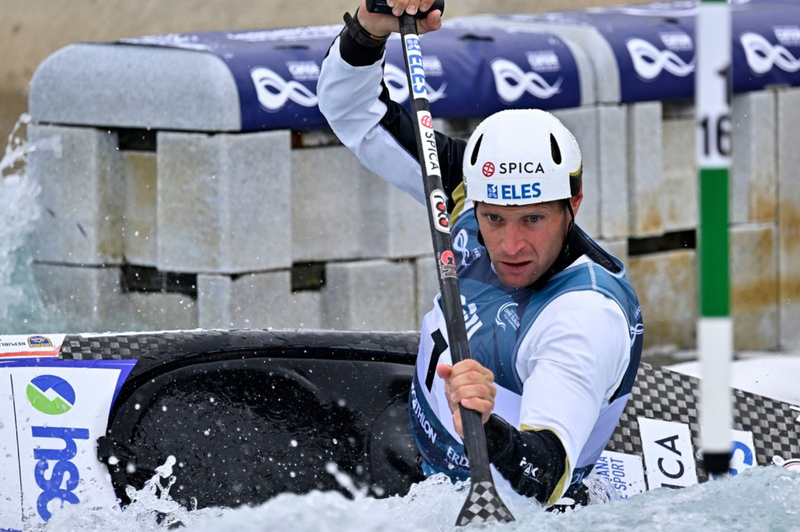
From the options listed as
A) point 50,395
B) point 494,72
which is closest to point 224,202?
point 494,72

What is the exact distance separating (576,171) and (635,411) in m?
1.06

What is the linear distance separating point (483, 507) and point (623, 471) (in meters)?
1.20

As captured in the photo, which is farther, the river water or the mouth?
the mouth

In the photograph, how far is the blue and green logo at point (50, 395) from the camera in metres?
4.07

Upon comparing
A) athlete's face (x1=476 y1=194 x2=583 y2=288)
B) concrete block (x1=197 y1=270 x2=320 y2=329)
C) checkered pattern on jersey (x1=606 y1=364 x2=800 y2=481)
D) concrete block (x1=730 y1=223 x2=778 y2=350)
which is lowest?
concrete block (x1=730 y1=223 x2=778 y2=350)

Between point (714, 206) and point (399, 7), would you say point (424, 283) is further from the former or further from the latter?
point (714, 206)

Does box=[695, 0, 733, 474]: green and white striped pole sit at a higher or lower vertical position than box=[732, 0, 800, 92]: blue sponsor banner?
higher

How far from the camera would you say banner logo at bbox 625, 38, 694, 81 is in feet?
25.6

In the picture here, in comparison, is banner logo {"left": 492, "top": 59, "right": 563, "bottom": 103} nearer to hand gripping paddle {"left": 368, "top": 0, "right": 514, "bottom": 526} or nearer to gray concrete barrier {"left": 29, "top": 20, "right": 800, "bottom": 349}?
gray concrete barrier {"left": 29, "top": 20, "right": 800, "bottom": 349}

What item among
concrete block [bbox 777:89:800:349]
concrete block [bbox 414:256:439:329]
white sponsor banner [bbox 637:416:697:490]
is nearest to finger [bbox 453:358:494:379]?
white sponsor banner [bbox 637:416:697:490]

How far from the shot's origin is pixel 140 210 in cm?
689

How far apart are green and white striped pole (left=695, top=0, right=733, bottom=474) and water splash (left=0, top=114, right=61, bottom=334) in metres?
5.32

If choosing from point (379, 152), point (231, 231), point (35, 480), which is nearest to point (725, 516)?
point (379, 152)

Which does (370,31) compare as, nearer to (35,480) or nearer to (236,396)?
(236,396)
